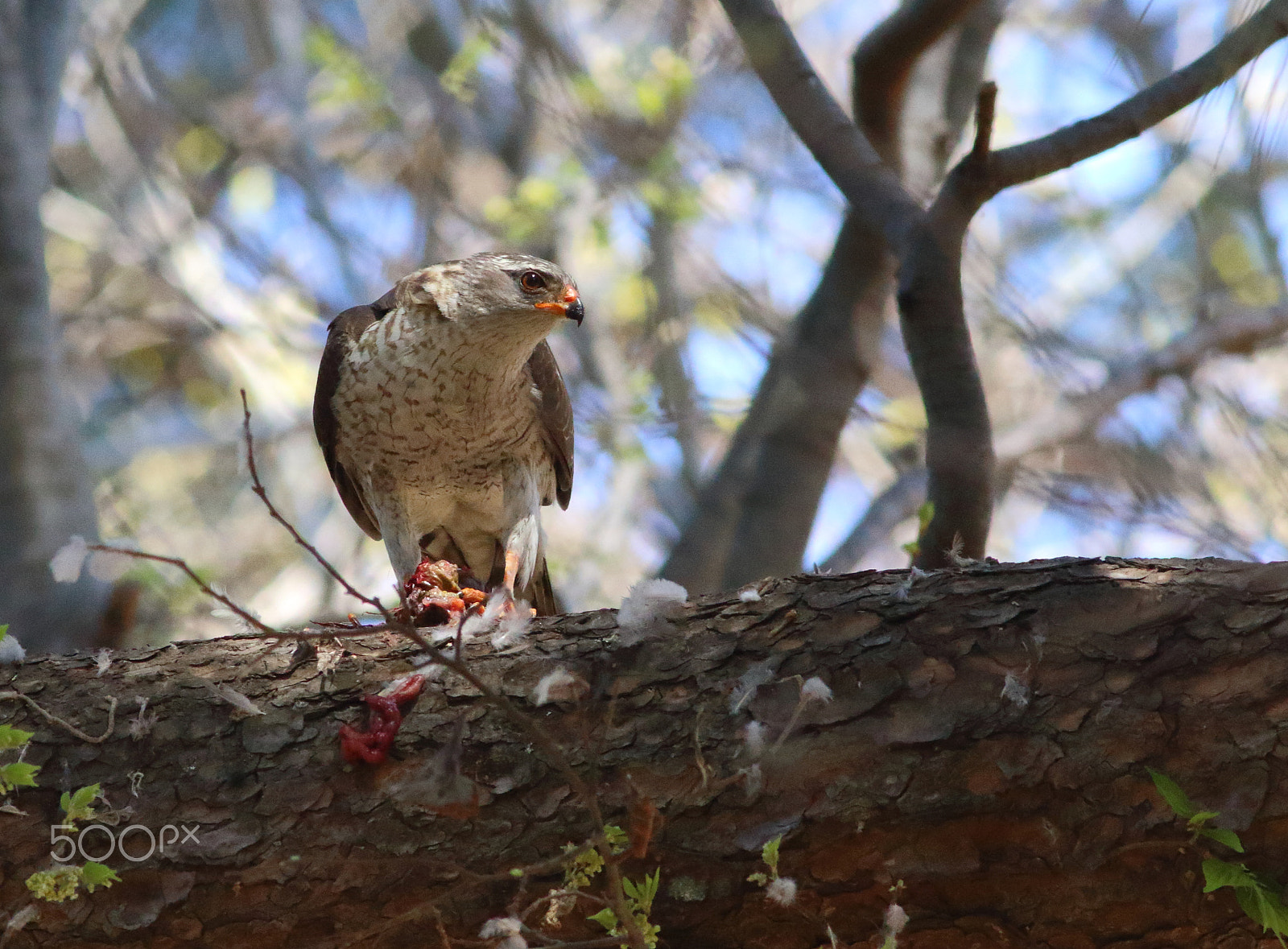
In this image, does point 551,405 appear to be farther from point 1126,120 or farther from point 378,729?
point 1126,120

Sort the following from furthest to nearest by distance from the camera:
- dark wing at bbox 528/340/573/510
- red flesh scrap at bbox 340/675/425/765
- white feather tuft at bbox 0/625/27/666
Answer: dark wing at bbox 528/340/573/510 < white feather tuft at bbox 0/625/27/666 < red flesh scrap at bbox 340/675/425/765

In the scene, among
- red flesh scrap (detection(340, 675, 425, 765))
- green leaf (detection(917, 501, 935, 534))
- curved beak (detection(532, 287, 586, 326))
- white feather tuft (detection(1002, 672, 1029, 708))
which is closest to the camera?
white feather tuft (detection(1002, 672, 1029, 708))

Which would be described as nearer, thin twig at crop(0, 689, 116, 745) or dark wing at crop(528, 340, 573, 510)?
thin twig at crop(0, 689, 116, 745)

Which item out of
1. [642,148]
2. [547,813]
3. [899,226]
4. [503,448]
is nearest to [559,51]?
[642,148]

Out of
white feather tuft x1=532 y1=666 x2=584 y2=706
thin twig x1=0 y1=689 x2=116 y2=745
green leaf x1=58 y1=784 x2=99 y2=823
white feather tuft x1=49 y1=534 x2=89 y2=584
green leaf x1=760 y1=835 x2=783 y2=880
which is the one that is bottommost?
green leaf x1=760 y1=835 x2=783 y2=880

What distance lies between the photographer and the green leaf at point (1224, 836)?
7.59ft

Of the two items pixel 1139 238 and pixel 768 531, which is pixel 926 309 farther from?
pixel 1139 238

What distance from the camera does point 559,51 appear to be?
736 centimetres

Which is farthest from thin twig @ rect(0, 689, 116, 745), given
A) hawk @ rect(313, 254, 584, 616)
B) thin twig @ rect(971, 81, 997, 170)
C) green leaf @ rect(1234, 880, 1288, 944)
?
thin twig @ rect(971, 81, 997, 170)

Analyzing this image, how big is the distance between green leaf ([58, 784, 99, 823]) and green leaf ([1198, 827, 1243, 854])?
7.59 ft

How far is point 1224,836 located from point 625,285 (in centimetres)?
743

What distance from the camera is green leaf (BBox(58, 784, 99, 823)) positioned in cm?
256

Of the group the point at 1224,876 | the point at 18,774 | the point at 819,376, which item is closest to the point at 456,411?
the point at 819,376

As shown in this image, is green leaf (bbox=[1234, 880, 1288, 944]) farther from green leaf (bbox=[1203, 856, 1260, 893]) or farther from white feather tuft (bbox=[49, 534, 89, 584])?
white feather tuft (bbox=[49, 534, 89, 584])
